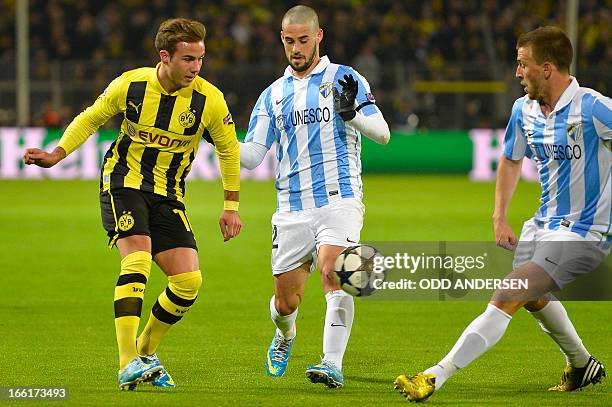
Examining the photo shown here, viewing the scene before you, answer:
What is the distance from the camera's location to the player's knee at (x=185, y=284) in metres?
6.56

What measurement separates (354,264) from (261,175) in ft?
53.5

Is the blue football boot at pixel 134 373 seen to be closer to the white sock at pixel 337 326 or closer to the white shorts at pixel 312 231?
the white sock at pixel 337 326

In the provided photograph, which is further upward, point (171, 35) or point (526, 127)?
point (171, 35)

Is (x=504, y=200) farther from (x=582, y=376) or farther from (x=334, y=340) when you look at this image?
(x=334, y=340)

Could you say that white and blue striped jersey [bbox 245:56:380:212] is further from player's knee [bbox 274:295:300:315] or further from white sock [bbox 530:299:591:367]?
white sock [bbox 530:299:591:367]

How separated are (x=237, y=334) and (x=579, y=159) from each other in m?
3.21

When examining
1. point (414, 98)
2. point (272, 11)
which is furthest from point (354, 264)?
point (272, 11)

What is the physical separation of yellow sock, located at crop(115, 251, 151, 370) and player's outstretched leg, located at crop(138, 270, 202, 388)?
26cm

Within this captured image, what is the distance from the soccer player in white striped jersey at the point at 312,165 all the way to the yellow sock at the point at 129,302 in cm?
92

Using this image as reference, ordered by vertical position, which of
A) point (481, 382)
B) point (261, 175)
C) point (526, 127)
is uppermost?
point (526, 127)

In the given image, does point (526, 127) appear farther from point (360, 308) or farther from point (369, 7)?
point (369, 7)

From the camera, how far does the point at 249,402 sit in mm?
5996

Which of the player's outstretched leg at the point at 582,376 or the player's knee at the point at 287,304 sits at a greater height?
the player's knee at the point at 287,304

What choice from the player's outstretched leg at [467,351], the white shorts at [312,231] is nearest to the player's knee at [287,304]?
the white shorts at [312,231]
